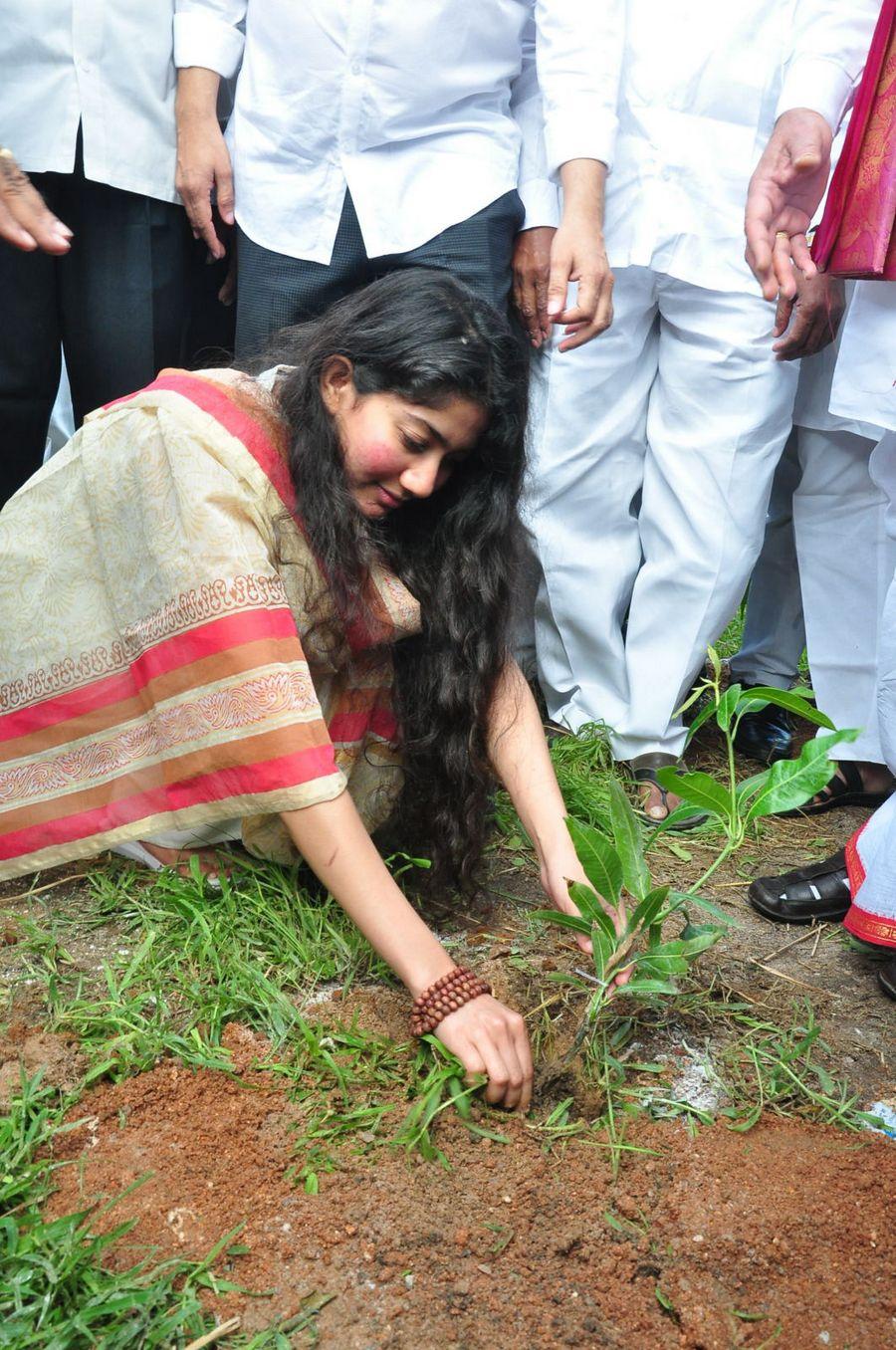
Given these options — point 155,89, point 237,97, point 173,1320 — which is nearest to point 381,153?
point 237,97

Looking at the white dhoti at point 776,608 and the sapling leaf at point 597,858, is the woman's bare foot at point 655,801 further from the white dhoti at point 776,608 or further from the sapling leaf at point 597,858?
the sapling leaf at point 597,858

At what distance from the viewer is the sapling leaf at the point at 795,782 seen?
165cm

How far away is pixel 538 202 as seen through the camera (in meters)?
2.52

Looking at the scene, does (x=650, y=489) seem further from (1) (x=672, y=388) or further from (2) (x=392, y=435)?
(2) (x=392, y=435)

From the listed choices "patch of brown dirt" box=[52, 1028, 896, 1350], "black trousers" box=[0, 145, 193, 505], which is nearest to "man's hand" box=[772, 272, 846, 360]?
"black trousers" box=[0, 145, 193, 505]

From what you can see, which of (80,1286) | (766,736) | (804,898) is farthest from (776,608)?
(80,1286)

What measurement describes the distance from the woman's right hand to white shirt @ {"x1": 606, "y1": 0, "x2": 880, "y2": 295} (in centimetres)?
160

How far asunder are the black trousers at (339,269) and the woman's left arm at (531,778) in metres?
0.80

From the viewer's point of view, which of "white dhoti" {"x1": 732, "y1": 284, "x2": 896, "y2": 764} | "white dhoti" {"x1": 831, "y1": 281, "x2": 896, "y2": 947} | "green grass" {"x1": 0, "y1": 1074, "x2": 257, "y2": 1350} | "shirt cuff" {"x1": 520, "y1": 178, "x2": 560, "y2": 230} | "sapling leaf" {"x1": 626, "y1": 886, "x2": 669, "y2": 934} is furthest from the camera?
"white dhoti" {"x1": 732, "y1": 284, "x2": 896, "y2": 764}

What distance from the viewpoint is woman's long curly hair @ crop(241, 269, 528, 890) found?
1.85 m

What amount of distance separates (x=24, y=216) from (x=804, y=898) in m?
1.81

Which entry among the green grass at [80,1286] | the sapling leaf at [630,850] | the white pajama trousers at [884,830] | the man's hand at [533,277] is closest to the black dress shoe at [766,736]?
the white pajama trousers at [884,830]

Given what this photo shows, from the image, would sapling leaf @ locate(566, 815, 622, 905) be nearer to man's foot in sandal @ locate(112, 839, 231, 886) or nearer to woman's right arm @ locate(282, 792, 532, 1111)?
woman's right arm @ locate(282, 792, 532, 1111)

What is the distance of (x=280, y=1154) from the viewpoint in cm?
155
